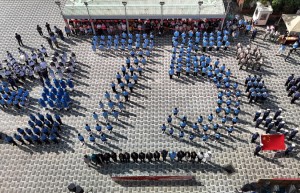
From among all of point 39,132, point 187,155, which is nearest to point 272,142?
point 187,155

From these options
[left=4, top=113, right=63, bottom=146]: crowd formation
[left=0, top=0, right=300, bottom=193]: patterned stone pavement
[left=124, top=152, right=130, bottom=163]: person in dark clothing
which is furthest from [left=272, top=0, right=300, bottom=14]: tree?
[left=4, top=113, right=63, bottom=146]: crowd formation

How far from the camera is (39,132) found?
2477 centimetres

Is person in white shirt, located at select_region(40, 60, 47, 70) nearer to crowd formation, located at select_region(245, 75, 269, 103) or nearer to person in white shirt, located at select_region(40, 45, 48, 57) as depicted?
person in white shirt, located at select_region(40, 45, 48, 57)

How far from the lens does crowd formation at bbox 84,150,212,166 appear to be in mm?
22875

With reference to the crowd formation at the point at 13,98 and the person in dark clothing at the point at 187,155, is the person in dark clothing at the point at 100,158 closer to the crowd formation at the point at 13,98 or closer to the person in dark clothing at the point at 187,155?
the person in dark clothing at the point at 187,155

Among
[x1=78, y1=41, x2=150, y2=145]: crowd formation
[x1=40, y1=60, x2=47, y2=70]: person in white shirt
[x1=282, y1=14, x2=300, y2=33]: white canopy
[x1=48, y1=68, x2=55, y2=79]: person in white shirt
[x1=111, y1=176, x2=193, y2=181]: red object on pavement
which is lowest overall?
[x1=111, y1=176, x2=193, y2=181]: red object on pavement

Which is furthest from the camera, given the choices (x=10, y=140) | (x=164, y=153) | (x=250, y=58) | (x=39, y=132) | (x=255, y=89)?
(x=250, y=58)

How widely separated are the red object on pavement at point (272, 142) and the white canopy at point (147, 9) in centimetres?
1462

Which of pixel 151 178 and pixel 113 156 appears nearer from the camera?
pixel 151 178

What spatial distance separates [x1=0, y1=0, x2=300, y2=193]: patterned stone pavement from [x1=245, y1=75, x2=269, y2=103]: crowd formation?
79 cm

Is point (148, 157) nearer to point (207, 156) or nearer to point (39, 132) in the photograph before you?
point (207, 156)

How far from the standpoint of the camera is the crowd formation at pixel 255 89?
87.2 feet

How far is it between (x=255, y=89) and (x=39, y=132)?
63.6 ft

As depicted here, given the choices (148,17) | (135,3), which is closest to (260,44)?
(148,17)
